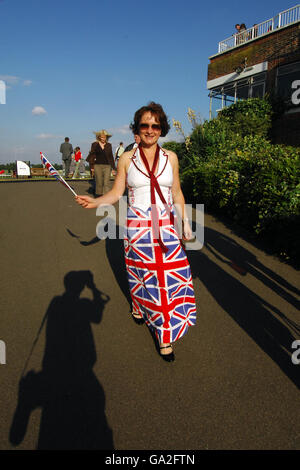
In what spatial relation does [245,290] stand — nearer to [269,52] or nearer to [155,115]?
[155,115]

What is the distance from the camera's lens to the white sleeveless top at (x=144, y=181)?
9.27 ft

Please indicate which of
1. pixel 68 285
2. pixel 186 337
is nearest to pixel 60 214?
pixel 68 285

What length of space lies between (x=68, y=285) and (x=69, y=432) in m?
2.48

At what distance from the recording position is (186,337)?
3.20m

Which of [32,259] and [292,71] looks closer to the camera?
[32,259]

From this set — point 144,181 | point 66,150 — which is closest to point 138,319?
point 144,181

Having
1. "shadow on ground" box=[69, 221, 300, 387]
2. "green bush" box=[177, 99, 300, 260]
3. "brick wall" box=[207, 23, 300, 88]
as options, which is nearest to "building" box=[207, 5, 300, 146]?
"brick wall" box=[207, 23, 300, 88]

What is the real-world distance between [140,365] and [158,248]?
3.44 ft

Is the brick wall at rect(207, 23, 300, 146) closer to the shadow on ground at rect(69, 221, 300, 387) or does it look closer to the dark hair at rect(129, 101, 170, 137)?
the shadow on ground at rect(69, 221, 300, 387)

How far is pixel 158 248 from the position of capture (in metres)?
2.79

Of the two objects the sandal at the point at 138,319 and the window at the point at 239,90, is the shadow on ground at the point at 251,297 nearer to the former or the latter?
the sandal at the point at 138,319

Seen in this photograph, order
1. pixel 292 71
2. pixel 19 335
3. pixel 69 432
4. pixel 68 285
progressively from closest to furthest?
pixel 69 432 < pixel 19 335 < pixel 68 285 < pixel 292 71
